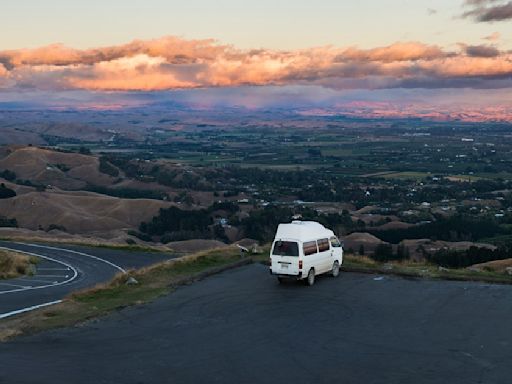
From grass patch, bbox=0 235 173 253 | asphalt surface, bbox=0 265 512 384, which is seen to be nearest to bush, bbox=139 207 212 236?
grass patch, bbox=0 235 173 253

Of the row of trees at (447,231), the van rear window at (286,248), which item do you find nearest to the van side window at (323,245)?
the van rear window at (286,248)

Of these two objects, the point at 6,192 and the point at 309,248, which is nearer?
the point at 309,248

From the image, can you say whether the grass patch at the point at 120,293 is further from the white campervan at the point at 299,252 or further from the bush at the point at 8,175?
the bush at the point at 8,175

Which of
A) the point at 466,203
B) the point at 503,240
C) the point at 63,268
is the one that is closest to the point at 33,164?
the point at 466,203

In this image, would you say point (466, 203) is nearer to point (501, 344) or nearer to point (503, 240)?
point (503, 240)

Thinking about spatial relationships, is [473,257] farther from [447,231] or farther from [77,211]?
[77,211]

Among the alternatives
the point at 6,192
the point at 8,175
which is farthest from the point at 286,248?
the point at 8,175
